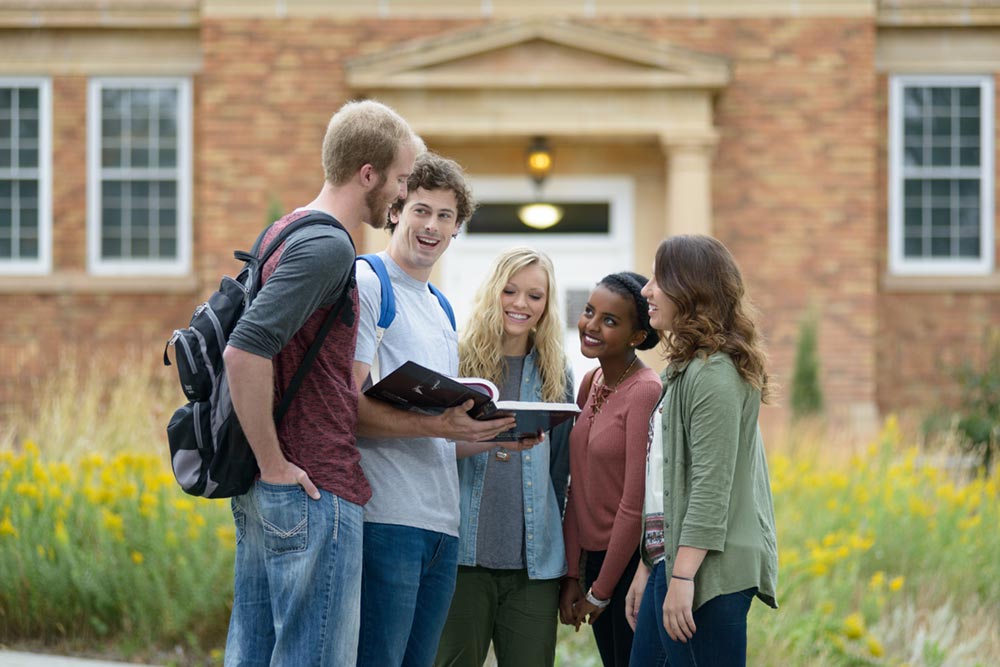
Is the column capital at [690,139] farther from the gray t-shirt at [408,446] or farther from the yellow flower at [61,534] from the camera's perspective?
the gray t-shirt at [408,446]

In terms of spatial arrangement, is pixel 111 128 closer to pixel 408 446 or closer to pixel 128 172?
pixel 128 172

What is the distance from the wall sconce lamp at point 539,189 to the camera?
1311cm

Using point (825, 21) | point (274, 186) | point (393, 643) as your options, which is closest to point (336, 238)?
point (393, 643)

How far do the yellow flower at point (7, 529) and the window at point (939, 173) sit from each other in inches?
429

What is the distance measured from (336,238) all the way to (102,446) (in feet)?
18.1

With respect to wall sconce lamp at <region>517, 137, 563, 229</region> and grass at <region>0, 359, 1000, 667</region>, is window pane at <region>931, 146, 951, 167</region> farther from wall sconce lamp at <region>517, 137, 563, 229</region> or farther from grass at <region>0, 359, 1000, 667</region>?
grass at <region>0, 359, 1000, 667</region>

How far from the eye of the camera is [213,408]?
3.01 m

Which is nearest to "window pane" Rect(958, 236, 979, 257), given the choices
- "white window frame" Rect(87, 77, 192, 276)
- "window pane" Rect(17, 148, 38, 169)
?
"white window frame" Rect(87, 77, 192, 276)

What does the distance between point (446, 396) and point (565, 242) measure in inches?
415

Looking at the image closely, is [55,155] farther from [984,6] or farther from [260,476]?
[260,476]

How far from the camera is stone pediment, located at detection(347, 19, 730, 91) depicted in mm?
12781

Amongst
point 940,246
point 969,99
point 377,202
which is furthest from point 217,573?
point 969,99

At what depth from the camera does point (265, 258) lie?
3027 mm

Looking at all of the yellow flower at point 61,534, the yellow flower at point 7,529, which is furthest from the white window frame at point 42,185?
the yellow flower at point 61,534
